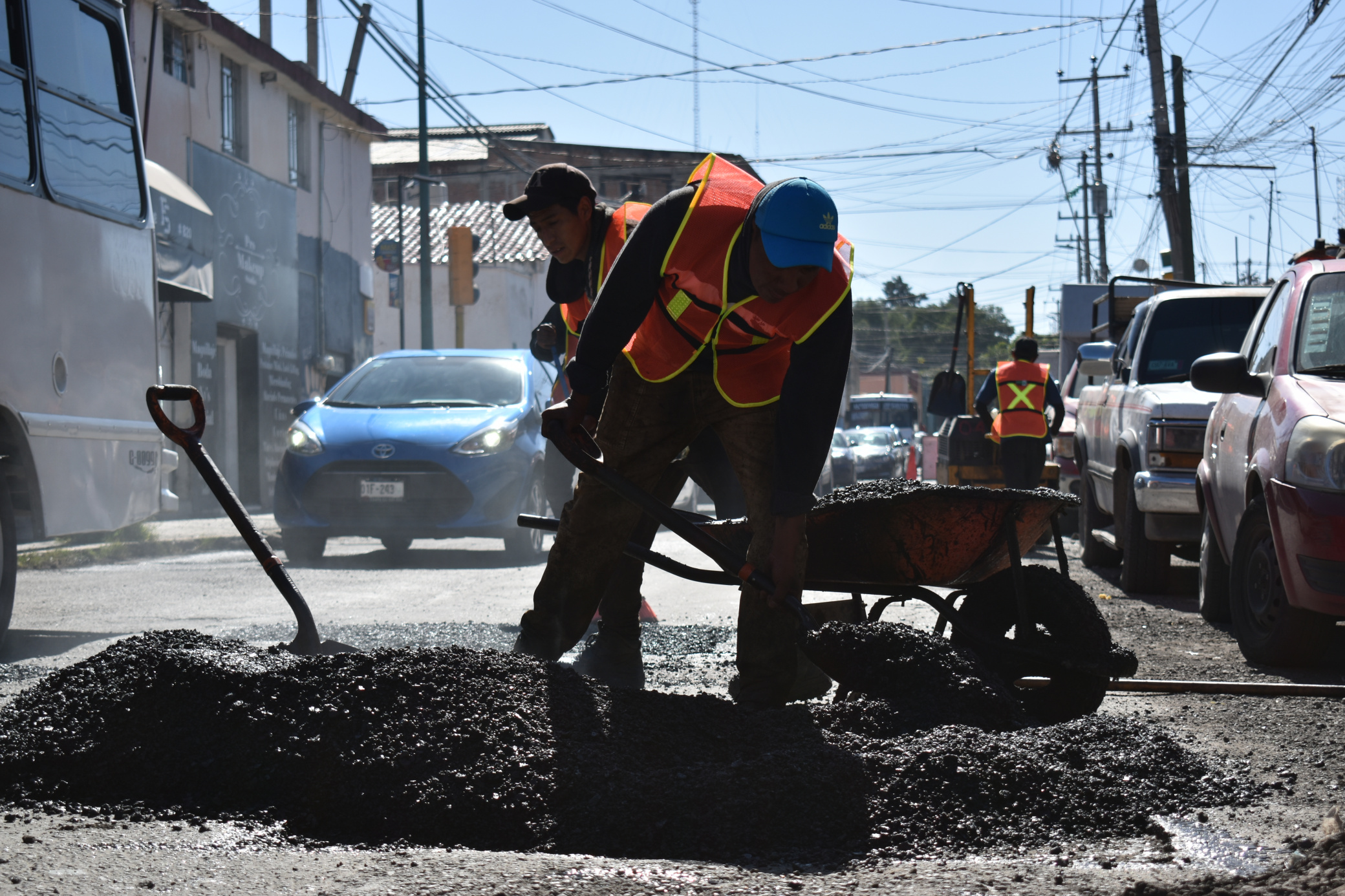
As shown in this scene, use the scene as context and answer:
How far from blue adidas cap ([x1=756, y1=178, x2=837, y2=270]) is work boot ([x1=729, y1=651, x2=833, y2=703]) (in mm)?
1389

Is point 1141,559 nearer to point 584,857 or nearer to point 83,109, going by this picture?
point 584,857

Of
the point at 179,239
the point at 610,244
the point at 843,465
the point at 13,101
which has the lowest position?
the point at 843,465

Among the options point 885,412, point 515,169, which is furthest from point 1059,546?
point 515,169

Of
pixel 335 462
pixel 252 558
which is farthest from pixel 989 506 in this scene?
pixel 252 558

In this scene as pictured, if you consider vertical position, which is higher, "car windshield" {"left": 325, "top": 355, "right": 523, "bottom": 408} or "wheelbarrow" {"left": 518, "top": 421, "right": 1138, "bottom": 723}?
"car windshield" {"left": 325, "top": 355, "right": 523, "bottom": 408}

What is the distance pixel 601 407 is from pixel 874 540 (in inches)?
38.5

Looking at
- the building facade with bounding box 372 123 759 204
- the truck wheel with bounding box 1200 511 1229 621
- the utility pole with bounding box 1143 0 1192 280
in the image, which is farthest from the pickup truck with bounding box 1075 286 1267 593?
the building facade with bounding box 372 123 759 204

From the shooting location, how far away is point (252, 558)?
10977 mm

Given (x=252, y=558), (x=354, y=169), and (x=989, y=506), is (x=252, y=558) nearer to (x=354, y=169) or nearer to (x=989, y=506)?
(x=989, y=506)

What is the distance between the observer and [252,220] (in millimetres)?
21047

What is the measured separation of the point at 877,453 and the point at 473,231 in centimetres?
1302

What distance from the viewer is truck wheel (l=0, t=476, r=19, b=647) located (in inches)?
216

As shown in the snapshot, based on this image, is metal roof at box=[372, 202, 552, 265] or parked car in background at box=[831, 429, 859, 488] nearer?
parked car in background at box=[831, 429, 859, 488]

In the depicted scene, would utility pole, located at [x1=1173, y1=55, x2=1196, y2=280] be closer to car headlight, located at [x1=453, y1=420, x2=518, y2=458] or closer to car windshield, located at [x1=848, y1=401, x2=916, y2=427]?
car headlight, located at [x1=453, y1=420, x2=518, y2=458]
